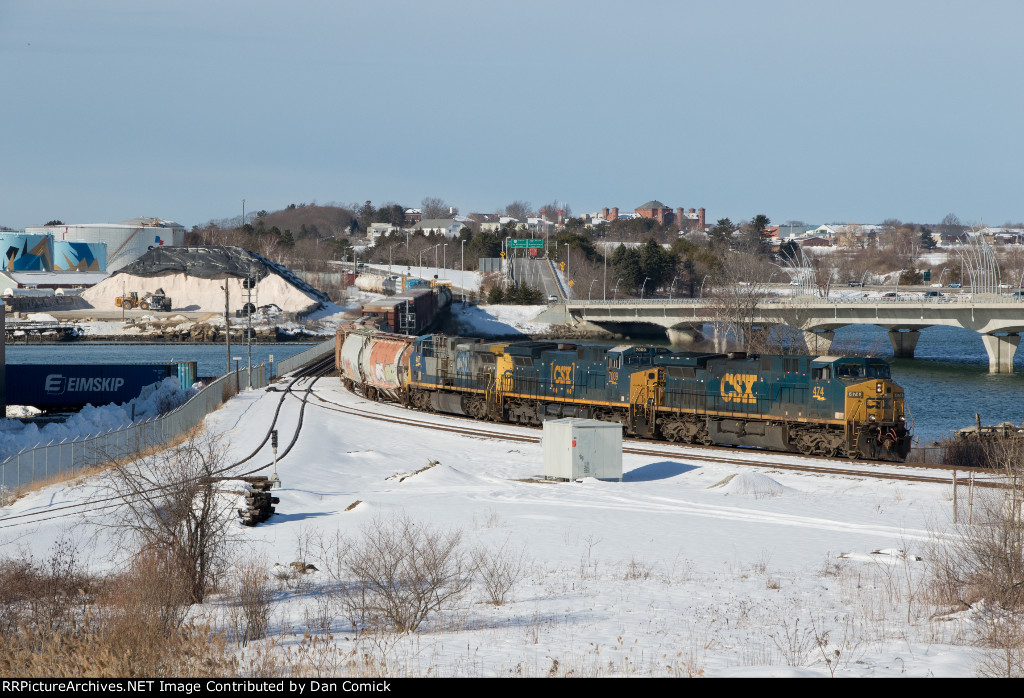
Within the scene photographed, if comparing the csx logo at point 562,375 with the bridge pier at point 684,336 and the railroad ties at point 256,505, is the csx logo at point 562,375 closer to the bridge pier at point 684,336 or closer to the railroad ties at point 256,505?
the railroad ties at point 256,505

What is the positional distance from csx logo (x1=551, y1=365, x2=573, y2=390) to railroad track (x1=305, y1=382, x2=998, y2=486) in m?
2.21

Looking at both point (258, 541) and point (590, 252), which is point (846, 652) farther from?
point (590, 252)

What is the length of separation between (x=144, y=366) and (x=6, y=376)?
7.03m

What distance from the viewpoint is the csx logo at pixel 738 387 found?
30.2 m

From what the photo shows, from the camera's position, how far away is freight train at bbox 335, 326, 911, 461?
2823cm

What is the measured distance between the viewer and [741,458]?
28.6 meters

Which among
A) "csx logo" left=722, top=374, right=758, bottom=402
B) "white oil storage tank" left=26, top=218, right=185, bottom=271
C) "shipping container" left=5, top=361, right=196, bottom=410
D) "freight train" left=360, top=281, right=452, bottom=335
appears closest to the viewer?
"csx logo" left=722, top=374, right=758, bottom=402

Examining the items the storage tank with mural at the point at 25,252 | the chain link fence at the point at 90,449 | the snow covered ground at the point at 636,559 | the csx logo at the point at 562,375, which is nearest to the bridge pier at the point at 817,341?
the csx logo at the point at 562,375

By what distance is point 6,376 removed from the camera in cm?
5059

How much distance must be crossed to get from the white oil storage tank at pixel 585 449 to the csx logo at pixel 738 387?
253 inches

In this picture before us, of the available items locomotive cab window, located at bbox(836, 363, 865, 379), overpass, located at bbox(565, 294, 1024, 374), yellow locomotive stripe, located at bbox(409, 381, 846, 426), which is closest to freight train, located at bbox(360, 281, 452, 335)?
overpass, located at bbox(565, 294, 1024, 374)

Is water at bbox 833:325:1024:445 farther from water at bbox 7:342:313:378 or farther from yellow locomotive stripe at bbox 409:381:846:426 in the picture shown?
water at bbox 7:342:313:378

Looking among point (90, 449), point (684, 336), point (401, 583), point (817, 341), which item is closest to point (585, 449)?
point (401, 583)
